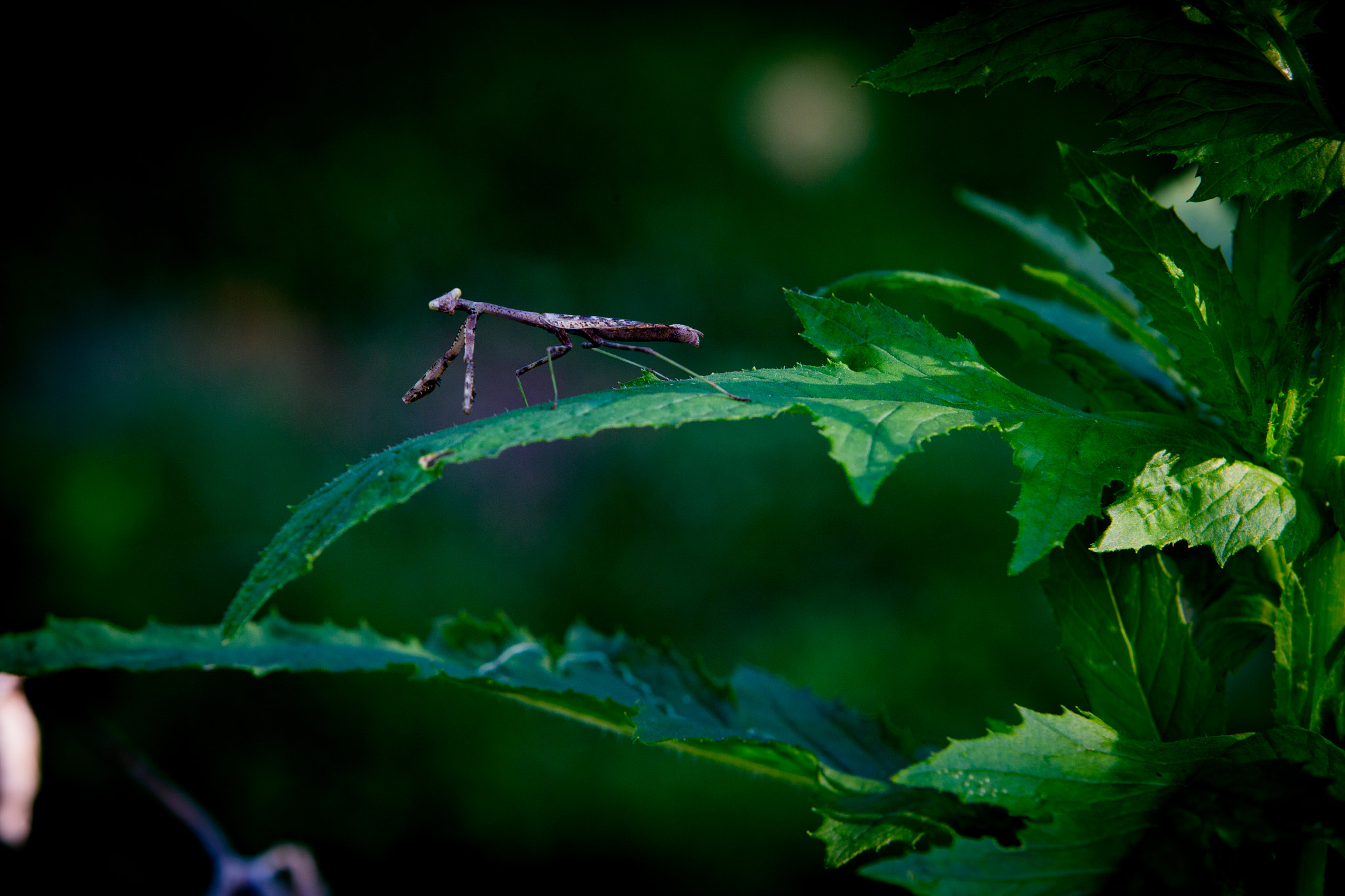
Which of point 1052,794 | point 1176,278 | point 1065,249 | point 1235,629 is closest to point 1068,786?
point 1052,794

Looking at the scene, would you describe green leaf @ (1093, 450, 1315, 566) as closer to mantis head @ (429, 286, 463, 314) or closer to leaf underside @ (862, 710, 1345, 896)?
leaf underside @ (862, 710, 1345, 896)

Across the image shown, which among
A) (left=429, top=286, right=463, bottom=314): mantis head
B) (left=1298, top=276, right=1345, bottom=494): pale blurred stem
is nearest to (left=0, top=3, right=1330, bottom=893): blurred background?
(left=429, top=286, right=463, bottom=314): mantis head

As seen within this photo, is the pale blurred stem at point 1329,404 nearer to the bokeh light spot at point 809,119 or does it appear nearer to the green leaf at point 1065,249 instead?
the green leaf at point 1065,249

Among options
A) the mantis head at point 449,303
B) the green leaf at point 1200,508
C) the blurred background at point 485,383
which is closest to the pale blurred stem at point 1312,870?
the green leaf at point 1200,508

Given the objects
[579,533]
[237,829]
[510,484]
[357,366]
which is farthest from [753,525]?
[237,829]

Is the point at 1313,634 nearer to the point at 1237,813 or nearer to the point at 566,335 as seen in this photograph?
the point at 1237,813

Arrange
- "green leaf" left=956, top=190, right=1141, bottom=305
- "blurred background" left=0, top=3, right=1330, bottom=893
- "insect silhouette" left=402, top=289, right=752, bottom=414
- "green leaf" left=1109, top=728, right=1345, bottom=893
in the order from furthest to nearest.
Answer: "blurred background" left=0, top=3, right=1330, bottom=893
"insect silhouette" left=402, top=289, right=752, bottom=414
"green leaf" left=956, top=190, right=1141, bottom=305
"green leaf" left=1109, top=728, right=1345, bottom=893
